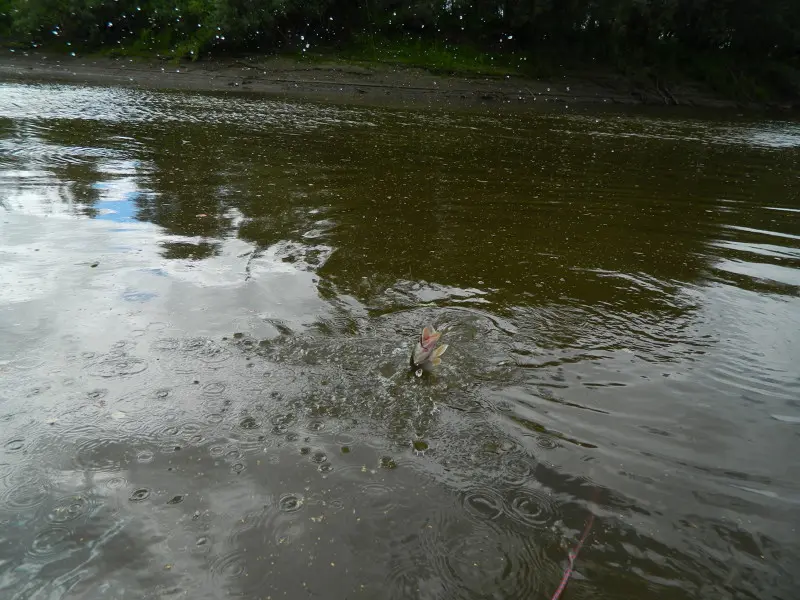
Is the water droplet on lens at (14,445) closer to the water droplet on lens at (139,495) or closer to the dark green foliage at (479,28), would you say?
the water droplet on lens at (139,495)

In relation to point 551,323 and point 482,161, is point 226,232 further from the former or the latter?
point 482,161

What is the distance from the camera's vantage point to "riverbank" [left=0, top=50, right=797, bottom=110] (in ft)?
85.4

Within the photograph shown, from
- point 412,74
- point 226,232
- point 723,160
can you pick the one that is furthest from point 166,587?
point 412,74

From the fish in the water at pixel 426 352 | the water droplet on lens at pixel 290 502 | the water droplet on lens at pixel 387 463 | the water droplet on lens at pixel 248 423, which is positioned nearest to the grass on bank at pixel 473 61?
the fish in the water at pixel 426 352

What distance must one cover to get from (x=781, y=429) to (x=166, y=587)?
165 inches

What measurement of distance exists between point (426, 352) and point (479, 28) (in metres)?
37.2

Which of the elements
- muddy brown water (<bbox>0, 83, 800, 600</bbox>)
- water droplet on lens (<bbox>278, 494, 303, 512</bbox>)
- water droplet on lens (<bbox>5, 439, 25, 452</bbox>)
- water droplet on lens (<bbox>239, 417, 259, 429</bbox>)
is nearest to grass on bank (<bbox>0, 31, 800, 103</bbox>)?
muddy brown water (<bbox>0, 83, 800, 600</bbox>)

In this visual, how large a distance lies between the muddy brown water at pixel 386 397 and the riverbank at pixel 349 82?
60.9 feet

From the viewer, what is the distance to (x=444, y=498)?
314 cm

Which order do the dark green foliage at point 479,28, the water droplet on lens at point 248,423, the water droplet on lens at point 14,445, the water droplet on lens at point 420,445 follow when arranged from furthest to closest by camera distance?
the dark green foliage at point 479,28
the water droplet on lens at point 248,423
the water droplet on lens at point 420,445
the water droplet on lens at point 14,445

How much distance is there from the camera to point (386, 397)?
156 inches

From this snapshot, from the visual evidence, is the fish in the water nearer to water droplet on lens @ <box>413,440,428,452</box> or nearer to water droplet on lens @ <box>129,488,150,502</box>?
water droplet on lens @ <box>413,440,428,452</box>

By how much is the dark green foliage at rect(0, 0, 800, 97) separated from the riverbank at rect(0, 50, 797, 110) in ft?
8.02

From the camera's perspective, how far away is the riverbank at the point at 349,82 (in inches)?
1025
